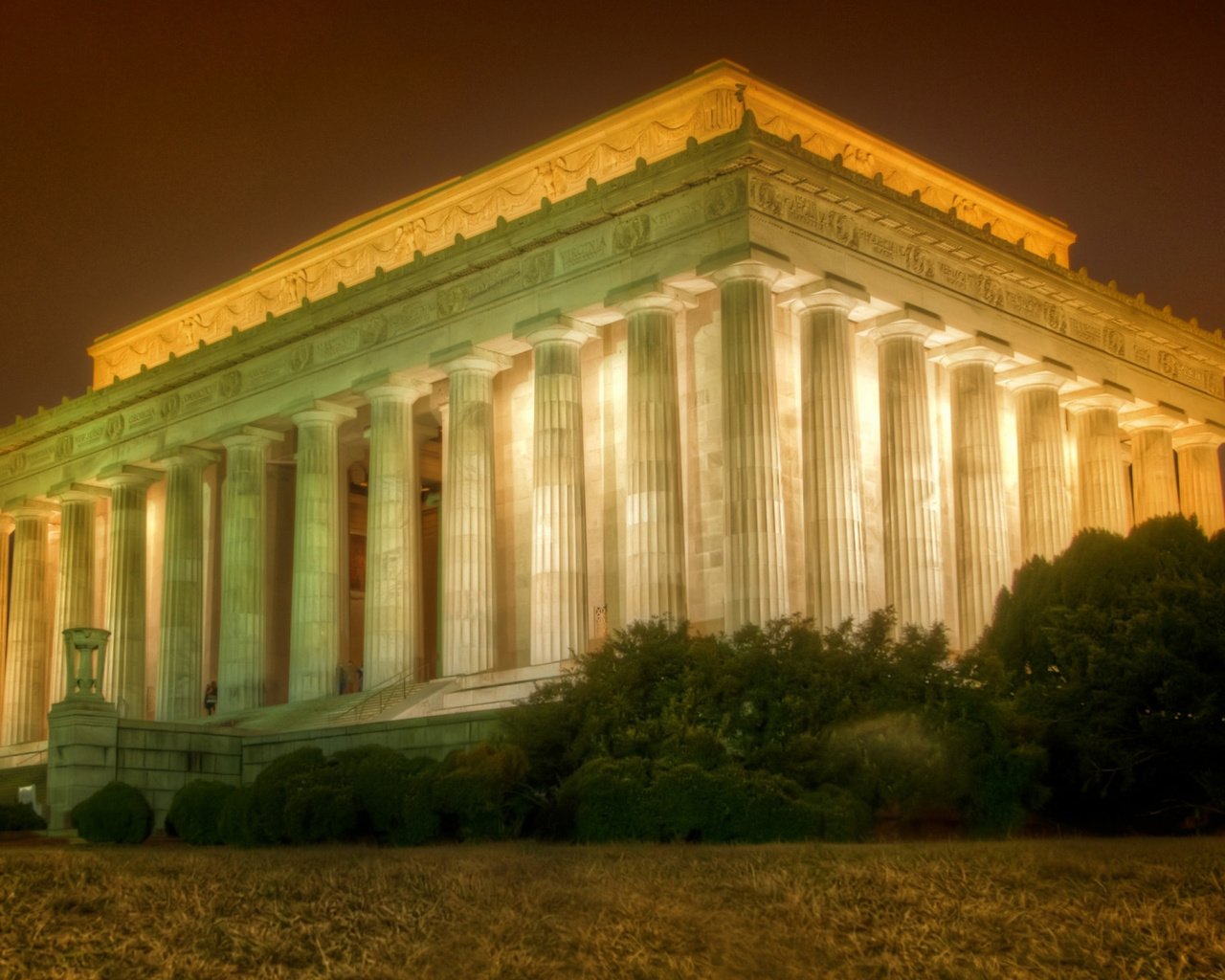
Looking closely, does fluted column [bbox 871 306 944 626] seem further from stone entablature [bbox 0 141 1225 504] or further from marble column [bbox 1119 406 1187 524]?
marble column [bbox 1119 406 1187 524]

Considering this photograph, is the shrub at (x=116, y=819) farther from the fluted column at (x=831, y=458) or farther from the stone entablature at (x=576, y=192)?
the stone entablature at (x=576, y=192)

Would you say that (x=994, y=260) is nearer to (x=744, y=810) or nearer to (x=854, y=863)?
(x=744, y=810)

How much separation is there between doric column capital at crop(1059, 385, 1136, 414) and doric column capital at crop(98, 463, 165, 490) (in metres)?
34.2

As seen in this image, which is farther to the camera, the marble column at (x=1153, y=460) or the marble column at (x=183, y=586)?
the marble column at (x=183, y=586)

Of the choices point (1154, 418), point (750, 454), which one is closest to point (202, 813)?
point (750, 454)

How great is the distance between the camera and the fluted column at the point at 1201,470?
2338 inches

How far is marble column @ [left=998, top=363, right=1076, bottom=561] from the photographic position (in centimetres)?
5288

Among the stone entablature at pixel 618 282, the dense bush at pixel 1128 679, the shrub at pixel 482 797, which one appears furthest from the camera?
the stone entablature at pixel 618 282

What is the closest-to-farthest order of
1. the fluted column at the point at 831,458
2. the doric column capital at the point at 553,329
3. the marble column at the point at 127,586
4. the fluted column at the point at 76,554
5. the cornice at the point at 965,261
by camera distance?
the fluted column at the point at 831,458 → the cornice at the point at 965,261 → the doric column capital at the point at 553,329 → the marble column at the point at 127,586 → the fluted column at the point at 76,554

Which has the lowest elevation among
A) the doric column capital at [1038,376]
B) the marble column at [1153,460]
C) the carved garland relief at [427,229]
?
the marble column at [1153,460]

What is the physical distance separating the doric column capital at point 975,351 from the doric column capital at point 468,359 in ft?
45.0

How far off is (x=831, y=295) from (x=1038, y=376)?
419 inches

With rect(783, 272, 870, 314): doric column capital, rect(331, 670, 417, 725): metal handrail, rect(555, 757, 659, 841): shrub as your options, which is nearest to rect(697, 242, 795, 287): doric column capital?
rect(783, 272, 870, 314): doric column capital

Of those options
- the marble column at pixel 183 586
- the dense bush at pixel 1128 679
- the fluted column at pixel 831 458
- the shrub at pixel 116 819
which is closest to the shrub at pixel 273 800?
the shrub at pixel 116 819
